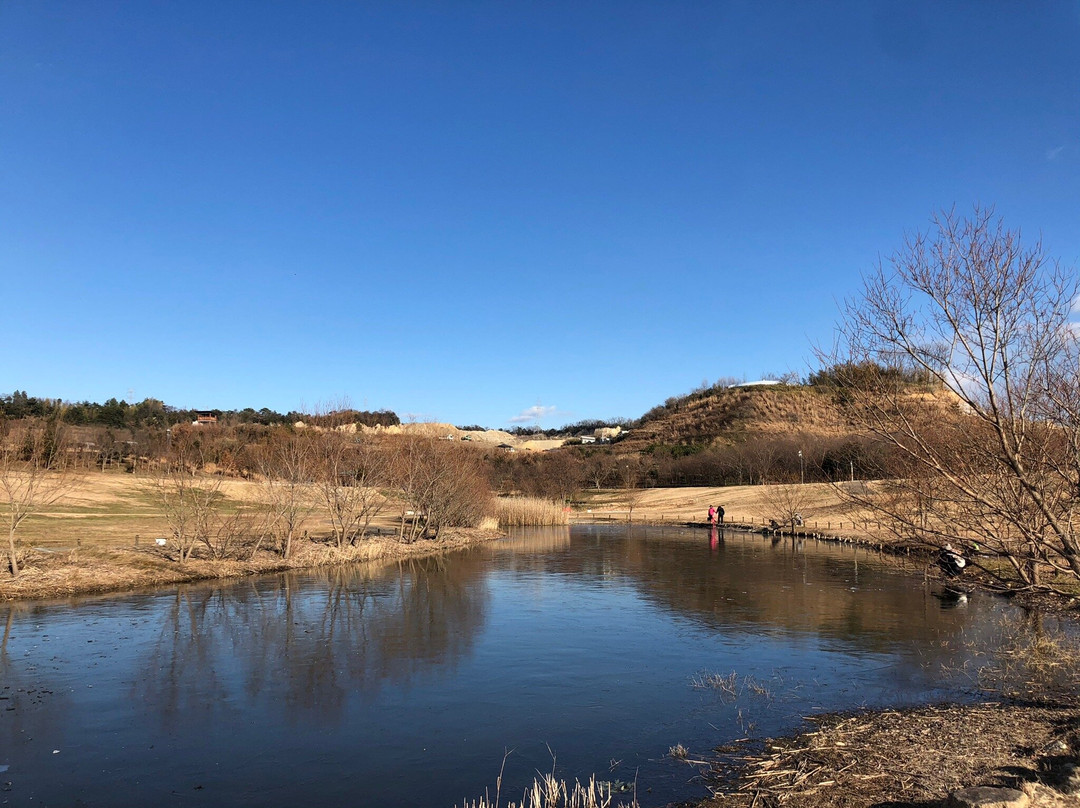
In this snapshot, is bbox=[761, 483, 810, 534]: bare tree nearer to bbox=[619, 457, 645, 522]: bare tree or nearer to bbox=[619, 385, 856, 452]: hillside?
bbox=[619, 457, 645, 522]: bare tree

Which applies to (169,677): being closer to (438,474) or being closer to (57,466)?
(57,466)

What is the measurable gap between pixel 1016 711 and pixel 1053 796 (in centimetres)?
452

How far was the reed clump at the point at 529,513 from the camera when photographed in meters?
54.2

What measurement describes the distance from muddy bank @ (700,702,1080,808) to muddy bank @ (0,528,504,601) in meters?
20.7

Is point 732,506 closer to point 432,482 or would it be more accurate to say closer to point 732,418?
point 432,482

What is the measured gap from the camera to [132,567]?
24.7m

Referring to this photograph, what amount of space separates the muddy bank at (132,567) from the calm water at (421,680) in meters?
1.67

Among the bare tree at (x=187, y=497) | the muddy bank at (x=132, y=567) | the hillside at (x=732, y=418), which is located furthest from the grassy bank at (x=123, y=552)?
the hillside at (x=732, y=418)

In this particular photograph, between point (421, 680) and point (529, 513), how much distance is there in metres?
40.9

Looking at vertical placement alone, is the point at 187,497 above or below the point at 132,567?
above

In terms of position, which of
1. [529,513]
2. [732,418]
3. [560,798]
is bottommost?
[560,798]

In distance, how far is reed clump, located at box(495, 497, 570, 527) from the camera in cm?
5422

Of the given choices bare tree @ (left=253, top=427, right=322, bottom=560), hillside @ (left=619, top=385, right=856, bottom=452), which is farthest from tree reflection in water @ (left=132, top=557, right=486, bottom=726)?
hillside @ (left=619, top=385, right=856, bottom=452)

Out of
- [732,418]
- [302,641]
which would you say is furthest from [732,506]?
[732,418]
